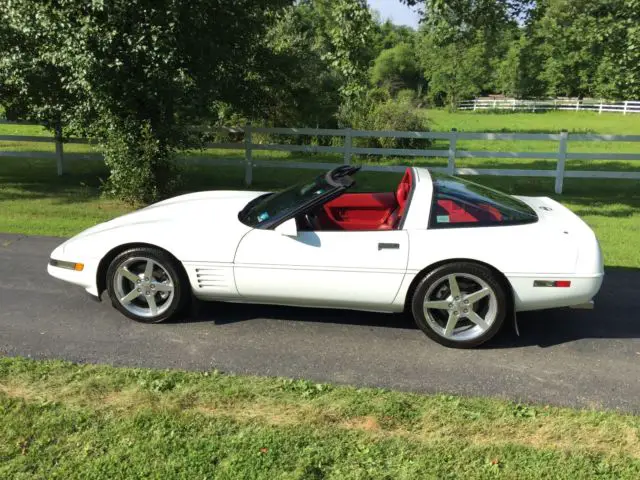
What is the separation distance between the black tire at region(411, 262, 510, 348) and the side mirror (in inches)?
39.7

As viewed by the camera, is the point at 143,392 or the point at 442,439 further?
the point at 143,392

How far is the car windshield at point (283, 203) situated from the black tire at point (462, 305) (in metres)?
1.08

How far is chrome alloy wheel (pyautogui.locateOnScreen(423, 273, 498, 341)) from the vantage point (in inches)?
170

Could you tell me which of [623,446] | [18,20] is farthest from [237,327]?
[18,20]

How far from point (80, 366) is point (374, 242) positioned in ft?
7.30

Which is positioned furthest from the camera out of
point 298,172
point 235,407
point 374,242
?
point 298,172

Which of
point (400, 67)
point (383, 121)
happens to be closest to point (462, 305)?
point (383, 121)

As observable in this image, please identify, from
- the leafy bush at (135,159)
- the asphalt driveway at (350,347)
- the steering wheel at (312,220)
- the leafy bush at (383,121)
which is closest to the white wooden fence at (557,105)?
the leafy bush at (383,121)

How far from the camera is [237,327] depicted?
187 inches

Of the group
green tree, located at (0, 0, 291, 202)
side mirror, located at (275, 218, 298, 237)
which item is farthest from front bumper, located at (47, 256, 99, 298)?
green tree, located at (0, 0, 291, 202)

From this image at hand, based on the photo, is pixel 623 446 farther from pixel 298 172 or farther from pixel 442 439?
pixel 298 172

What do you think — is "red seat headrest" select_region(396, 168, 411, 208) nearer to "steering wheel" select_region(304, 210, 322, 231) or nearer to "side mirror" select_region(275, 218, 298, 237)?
"steering wheel" select_region(304, 210, 322, 231)

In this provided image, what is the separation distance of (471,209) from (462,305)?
29.7 inches

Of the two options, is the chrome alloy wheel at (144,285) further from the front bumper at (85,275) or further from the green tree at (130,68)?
the green tree at (130,68)
